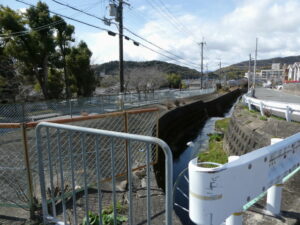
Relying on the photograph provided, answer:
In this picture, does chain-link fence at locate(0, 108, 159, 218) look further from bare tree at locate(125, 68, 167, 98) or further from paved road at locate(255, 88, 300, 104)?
bare tree at locate(125, 68, 167, 98)

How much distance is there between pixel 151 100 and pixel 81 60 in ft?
25.8

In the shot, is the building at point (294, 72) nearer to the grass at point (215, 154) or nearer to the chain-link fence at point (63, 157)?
the grass at point (215, 154)

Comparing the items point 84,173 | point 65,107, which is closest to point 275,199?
point 84,173

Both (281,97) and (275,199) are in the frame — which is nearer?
(275,199)

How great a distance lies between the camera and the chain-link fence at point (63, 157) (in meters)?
2.76

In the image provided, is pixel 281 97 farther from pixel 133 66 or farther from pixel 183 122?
pixel 133 66

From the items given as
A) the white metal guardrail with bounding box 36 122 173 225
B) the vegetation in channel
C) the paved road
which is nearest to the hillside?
the paved road

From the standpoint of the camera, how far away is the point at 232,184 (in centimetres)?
148

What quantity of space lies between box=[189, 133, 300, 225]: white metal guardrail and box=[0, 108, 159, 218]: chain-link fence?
5.67ft

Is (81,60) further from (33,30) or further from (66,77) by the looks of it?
(33,30)

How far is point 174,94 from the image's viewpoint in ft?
84.4

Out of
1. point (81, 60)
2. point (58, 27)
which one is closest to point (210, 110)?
point (81, 60)

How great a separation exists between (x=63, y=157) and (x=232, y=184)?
3.15m

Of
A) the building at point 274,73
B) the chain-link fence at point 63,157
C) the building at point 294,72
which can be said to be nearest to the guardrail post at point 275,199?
the chain-link fence at point 63,157
